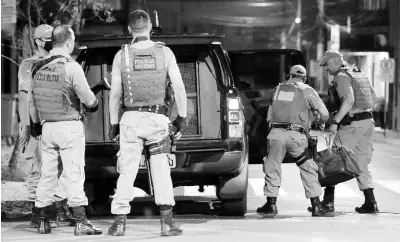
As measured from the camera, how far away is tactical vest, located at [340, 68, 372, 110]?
1163cm

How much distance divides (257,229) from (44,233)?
196 cm

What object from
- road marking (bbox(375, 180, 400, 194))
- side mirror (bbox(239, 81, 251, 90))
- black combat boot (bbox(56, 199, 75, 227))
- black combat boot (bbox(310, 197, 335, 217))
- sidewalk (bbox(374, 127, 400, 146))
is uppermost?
side mirror (bbox(239, 81, 251, 90))

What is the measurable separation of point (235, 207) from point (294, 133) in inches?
41.0

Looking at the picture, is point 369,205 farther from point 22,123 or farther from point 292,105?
point 22,123

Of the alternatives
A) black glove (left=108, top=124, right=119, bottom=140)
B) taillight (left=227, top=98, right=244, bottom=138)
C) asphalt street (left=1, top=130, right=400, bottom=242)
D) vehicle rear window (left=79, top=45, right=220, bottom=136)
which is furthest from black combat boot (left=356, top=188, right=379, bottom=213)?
black glove (left=108, top=124, right=119, bottom=140)

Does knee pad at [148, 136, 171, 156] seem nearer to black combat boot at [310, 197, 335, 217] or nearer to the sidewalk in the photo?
black combat boot at [310, 197, 335, 217]

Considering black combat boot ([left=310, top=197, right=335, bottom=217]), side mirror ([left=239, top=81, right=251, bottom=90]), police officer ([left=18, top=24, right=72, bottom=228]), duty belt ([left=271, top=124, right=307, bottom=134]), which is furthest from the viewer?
side mirror ([left=239, top=81, right=251, bottom=90])

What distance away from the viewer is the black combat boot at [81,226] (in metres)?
9.03

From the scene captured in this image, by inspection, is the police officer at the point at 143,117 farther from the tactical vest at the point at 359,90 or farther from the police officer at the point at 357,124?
the tactical vest at the point at 359,90

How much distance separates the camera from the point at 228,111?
10.5 meters

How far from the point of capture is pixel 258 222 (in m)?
10.4

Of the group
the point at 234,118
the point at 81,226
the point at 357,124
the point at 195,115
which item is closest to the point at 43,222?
the point at 81,226

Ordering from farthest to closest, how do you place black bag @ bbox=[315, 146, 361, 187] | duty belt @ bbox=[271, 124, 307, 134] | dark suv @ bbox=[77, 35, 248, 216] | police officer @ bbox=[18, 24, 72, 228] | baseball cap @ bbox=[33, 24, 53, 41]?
black bag @ bbox=[315, 146, 361, 187] → duty belt @ bbox=[271, 124, 307, 134] → dark suv @ bbox=[77, 35, 248, 216] → baseball cap @ bbox=[33, 24, 53, 41] → police officer @ bbox=[18, 24, 72, 228]

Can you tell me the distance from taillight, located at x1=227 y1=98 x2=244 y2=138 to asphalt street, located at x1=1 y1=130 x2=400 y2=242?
895 millimetres
